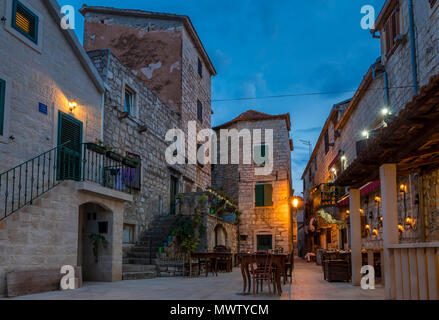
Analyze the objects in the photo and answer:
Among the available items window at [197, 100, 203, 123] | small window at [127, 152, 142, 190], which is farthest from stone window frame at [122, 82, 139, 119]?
window at [197, 100, 203, 123]

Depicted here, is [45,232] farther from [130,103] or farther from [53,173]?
[130,103]

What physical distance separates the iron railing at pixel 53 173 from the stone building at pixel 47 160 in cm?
2

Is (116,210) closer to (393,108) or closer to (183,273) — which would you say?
(183,273)

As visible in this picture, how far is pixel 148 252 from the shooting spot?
525 inches

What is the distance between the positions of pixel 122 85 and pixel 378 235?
9.46 meters

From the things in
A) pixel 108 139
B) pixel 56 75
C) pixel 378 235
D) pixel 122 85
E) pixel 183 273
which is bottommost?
pixel 183 273

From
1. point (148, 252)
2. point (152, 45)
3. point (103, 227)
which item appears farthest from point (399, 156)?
point (152, 45)

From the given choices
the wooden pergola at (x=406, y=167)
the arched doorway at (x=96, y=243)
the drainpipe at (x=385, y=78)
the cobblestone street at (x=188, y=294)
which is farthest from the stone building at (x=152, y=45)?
the wooden pergola at (x=406, y=167)

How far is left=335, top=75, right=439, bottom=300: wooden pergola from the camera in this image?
534 centimetres

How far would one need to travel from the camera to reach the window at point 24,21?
883 centimetres

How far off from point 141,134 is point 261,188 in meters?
11.7

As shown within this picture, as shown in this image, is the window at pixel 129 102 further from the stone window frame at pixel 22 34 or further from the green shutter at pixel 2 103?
the green shutter at pixel 2 103

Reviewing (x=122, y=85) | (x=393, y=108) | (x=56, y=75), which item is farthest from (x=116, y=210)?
(x=393, y=108)

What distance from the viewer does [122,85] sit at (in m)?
13.6
